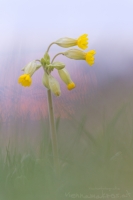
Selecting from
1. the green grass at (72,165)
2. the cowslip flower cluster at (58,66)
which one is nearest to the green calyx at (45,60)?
the cowslip flower cluster at (58,66)

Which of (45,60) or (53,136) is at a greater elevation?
(45,60)

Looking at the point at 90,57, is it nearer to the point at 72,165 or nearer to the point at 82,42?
the point at 82,42

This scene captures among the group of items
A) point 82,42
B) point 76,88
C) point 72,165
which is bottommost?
point 72,165

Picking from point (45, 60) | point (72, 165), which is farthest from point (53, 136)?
point (45, 60)

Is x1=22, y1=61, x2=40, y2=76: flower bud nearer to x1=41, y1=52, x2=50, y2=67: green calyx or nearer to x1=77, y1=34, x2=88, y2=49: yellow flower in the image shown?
x1=41, y1=52, x2=50, y2=67: green calyx

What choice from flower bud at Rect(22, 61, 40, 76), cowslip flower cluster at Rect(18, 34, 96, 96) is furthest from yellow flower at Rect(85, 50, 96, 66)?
flower bud at Rect(22, 61, 40, 76)

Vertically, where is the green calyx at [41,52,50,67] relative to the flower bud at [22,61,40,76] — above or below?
above
